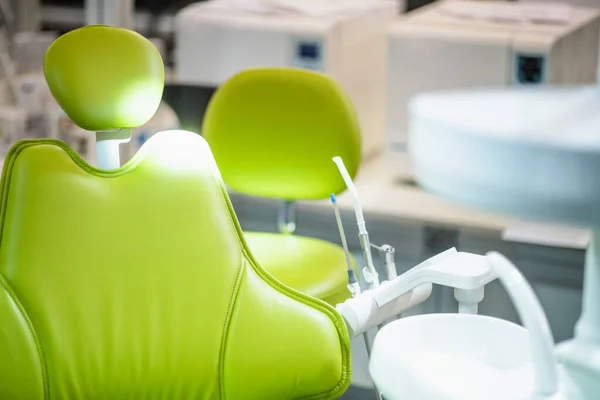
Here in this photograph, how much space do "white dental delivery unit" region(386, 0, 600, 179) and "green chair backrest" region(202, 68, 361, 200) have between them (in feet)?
3.41

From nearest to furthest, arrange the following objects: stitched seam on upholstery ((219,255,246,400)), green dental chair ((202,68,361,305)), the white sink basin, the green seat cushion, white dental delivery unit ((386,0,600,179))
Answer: the white sink basin < stitched seam on upholstery ((219,255,246,400)) < the green seat cushion < green dental chair ((202,68,361,305)) < white dental delivery unit ((386,0,600,179))

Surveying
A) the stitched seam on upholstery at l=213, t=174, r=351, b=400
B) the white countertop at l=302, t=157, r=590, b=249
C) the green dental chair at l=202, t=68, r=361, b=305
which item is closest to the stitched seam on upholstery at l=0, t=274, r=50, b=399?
the stitched seam on upholstery at l=213, t=174, r=351, b=400

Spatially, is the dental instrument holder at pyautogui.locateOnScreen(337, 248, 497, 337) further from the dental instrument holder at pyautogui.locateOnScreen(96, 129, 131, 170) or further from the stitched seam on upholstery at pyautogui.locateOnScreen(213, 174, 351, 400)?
the dental instrument holder at pyautogui.locateOnScreen(96, 129, 131, 170)

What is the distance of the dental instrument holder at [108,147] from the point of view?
1435 millimetres

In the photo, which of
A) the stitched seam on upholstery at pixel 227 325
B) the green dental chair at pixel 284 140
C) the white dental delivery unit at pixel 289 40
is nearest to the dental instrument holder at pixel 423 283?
the stitched seam on upholstery at pixel 227 325

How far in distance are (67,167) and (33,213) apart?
0.08 metres

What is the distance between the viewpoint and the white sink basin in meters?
1.29

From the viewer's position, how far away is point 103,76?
1.39 m

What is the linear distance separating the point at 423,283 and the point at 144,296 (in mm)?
442

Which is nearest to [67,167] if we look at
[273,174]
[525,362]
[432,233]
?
[525,362]

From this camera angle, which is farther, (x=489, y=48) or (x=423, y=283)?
(x=489, y=48)

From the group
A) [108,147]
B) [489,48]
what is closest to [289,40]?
[489,48]

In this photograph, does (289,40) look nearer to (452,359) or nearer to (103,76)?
(103,76)

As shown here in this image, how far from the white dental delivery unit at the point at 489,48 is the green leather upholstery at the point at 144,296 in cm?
183
